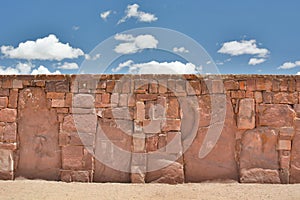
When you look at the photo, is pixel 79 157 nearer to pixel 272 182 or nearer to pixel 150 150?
pixel 150 150

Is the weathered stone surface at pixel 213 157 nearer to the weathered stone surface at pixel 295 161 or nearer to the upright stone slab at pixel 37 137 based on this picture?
the weathered stone surface at pixel 295 161

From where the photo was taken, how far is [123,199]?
5.29 metres

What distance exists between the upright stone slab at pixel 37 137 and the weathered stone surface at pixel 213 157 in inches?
96.3

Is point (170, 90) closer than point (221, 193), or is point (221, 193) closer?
point (221, 193)

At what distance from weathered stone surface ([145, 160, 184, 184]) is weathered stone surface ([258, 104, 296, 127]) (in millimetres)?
1714

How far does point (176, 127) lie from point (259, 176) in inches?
68.2

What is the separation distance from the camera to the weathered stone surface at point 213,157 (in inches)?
253

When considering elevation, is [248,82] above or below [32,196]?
above

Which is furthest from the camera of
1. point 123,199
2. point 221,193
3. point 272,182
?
point 272,182

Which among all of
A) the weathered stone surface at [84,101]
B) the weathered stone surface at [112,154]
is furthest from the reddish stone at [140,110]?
the weathered stone surface at [84,101]

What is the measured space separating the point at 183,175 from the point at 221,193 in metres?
0.87

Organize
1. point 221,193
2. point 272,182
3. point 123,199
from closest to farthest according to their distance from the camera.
→ point 123,199 → point 221,193 → point 272,182

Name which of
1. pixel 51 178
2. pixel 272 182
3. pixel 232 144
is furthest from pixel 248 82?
pixel 51 178

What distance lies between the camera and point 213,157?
645 centimetres
